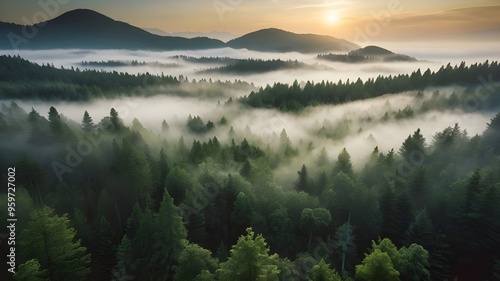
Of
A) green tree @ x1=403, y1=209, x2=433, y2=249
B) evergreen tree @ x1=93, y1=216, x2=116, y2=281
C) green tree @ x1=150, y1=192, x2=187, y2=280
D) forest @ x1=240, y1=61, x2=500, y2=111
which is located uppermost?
forest @ x1=240, y1=61, x2=500, y2=111

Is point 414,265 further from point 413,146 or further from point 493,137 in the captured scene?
point 493,137

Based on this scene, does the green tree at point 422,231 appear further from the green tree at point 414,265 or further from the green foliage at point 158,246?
the green foliage at point 158,246

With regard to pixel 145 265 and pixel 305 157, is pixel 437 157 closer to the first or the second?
pixel 305 157

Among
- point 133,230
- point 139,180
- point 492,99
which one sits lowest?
point 133,230

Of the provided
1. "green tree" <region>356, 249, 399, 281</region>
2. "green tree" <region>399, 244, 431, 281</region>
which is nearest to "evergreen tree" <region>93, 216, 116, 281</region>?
"green tree" <region>356, 249, 399, 281</region>

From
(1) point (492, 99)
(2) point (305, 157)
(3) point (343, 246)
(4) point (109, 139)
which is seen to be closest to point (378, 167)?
(2) point (305, 157)

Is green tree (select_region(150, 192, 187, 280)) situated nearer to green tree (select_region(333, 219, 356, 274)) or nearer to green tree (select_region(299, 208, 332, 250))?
green tree (select_region(299, 208, 332, 250))

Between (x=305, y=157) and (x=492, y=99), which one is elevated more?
(x=492, y=99)

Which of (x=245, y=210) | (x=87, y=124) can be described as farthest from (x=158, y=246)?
(x=87, y=124)
